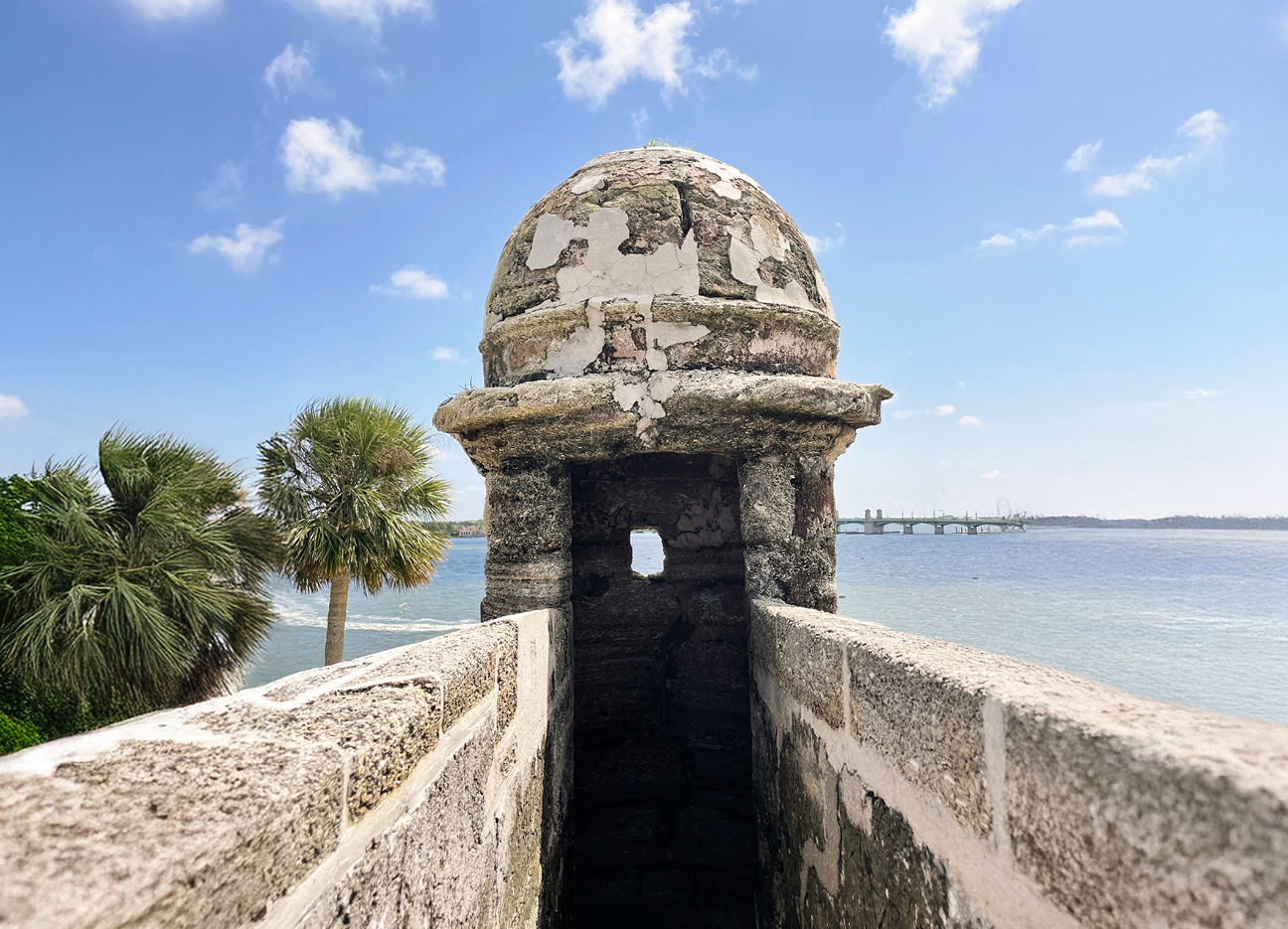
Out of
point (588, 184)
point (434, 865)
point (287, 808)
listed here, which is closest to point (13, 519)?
point (588, 184)

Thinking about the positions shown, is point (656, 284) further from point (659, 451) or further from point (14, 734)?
point (14, 734)

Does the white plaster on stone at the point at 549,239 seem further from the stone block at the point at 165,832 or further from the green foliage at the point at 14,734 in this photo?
the green foliage at the point at 14,734

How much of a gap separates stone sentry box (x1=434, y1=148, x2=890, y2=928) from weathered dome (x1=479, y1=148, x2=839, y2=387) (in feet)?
0.04

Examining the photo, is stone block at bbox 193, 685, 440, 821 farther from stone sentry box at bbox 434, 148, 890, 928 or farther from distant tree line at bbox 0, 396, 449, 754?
distant tree line at bbox 0, 396, 449, 754

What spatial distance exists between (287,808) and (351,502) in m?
10.7

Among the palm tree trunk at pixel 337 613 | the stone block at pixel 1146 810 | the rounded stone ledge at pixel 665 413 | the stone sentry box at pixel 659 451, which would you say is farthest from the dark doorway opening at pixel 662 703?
the palm tree trunk at pixel 337 613

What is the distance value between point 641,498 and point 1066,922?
12.0ft

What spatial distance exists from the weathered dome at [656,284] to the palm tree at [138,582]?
26.5 ft

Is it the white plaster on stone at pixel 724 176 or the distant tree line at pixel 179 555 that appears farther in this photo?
the distant tree line at pixel 179 555

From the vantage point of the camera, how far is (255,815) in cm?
84

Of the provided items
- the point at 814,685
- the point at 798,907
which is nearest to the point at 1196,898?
the point at 814,685

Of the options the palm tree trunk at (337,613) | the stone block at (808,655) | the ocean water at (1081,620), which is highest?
the stone block at (808,655)

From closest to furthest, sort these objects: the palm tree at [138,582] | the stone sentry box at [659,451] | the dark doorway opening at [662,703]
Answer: the stone sentry box at [659,451] → the dark doorway opening at [662,703] → the palm tree at [138,582]

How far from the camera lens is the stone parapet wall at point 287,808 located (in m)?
0.68
